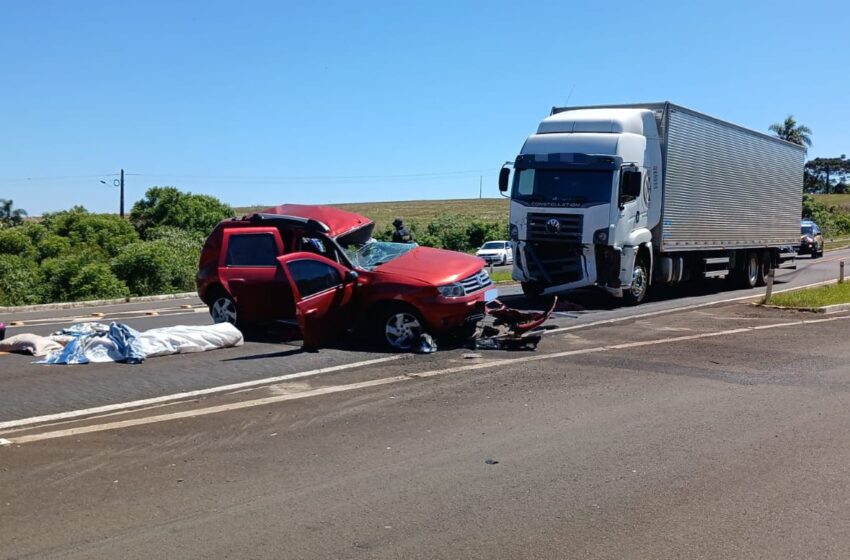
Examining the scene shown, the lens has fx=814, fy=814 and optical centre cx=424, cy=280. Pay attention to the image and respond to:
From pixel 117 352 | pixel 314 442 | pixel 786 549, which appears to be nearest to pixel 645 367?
pixel 314 442

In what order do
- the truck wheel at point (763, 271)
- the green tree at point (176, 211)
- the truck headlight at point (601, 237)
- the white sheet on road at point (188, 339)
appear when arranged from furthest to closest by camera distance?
the green tree at point (176, 211)
the truck wheel at point (763, 271)
the truck headlight at point (601, 237)
the white sheet on road at point (188, 339)

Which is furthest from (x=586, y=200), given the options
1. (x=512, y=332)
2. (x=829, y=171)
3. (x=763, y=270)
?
(x=829, y=171)

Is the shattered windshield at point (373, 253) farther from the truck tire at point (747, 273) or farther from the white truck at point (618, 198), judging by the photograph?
the truck tire at point (747, 273)

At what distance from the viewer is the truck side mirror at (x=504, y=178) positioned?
55.1ft

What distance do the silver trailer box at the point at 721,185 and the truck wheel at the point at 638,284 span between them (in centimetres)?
65

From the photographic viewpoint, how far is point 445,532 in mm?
4875

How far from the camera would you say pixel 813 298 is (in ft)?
57.2

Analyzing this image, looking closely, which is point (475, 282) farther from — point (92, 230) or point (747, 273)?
point (92, 230)

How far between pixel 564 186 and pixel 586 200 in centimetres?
57

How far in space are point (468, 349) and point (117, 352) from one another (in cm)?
469

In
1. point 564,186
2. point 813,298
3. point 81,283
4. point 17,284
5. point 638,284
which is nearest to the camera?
point 564,186

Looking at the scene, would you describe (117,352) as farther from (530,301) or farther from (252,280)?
(530,301)

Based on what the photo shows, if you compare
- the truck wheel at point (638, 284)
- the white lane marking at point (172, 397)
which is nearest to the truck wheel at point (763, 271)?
the truck wheel at point (638, 284)

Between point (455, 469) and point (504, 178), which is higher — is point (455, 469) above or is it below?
below
